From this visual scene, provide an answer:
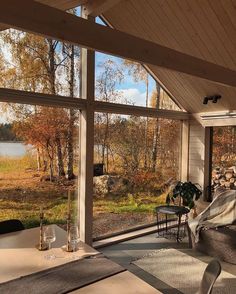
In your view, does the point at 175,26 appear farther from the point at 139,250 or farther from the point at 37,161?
the point at 139,250

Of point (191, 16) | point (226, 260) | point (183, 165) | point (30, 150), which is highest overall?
point (191, 16)

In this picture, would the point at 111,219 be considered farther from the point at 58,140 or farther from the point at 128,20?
the point at 128,20

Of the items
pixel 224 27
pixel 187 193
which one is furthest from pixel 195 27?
pixel 187 193

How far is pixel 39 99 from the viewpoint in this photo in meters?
3.32

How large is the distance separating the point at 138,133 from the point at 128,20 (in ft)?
5.79

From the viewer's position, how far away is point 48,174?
3.63m

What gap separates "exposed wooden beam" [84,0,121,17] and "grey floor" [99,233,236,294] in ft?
10.6

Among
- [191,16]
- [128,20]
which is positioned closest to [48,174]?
[128,20]

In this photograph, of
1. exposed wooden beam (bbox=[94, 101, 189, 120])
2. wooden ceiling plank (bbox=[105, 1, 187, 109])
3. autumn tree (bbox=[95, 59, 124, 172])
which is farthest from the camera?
autumn tree (bbox=[95, 59, 124, 172])

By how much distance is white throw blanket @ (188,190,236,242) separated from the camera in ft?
12.4

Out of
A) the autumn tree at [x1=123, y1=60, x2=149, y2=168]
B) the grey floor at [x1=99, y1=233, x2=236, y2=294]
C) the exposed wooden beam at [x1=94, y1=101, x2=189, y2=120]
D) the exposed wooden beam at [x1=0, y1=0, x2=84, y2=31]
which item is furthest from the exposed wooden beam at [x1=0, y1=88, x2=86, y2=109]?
the grey floor at [x1=99, y1=233, x2=236, y2=294]

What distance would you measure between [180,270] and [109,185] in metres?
1.62

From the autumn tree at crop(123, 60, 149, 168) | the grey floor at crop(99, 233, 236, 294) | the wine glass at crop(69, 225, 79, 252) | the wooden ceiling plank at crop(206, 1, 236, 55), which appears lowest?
the grey floor at crop(99, 233, 236, 294)

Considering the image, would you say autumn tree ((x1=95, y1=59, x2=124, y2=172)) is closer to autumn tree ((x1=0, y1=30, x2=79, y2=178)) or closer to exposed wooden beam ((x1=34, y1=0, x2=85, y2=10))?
autumn tree ((x1=0, y1=30, x2=79, y2=178))
